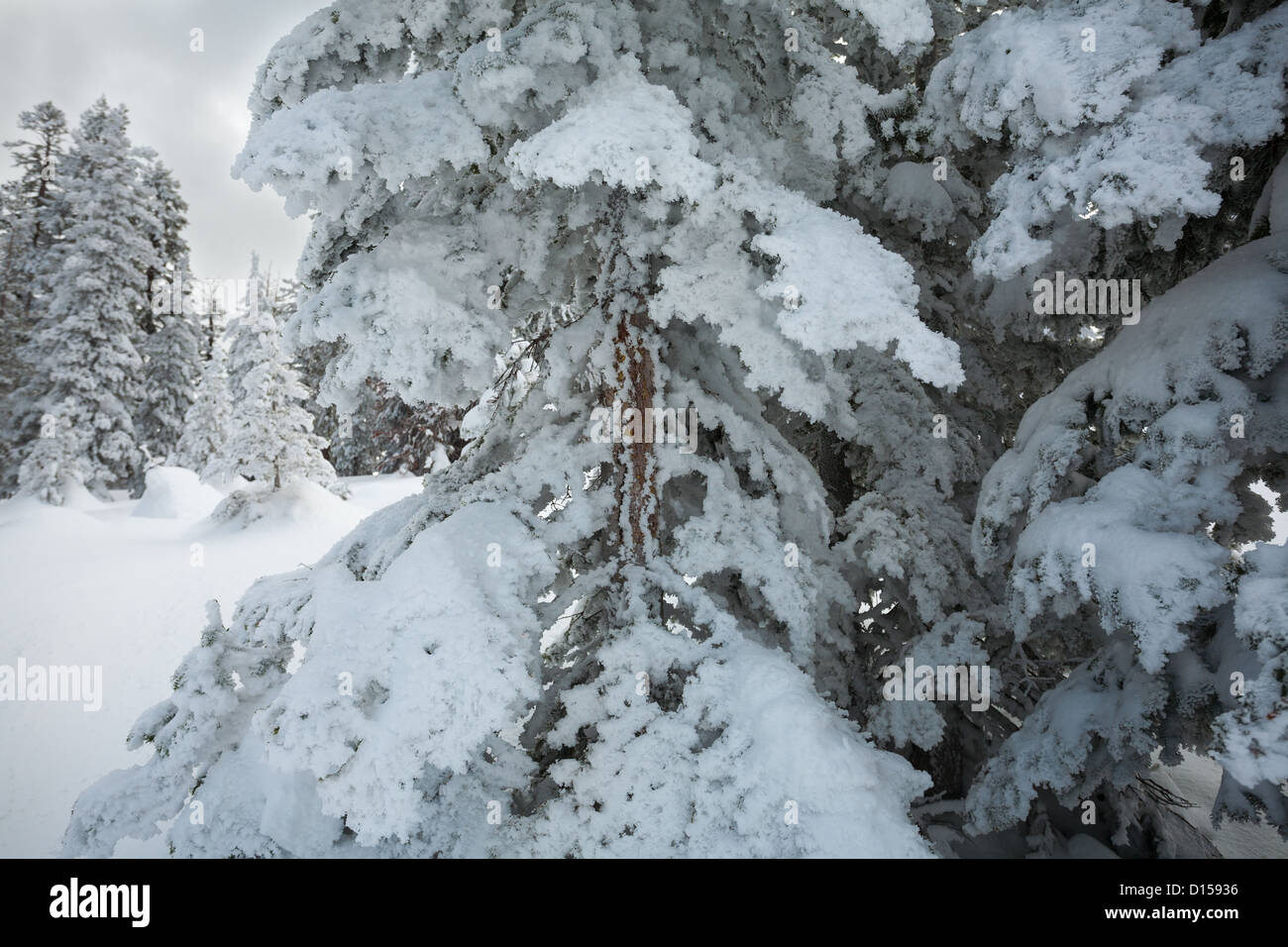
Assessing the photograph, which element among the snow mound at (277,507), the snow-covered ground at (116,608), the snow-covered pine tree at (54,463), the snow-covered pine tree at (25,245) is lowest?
the snow-covered ground at (116,608)

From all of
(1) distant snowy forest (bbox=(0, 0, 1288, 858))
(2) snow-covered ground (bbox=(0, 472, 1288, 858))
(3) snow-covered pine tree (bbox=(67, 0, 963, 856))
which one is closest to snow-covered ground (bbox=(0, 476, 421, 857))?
(2) snow-covered ground (bbox=(0, 472, 1288, 858))

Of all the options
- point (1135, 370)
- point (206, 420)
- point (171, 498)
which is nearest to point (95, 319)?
point (206, 420)

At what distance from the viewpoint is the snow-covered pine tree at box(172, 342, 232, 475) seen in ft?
84.4

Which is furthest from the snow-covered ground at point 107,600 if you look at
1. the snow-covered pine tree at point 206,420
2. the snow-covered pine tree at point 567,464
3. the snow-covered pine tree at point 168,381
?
the snow-covered pine tree at point 168,381

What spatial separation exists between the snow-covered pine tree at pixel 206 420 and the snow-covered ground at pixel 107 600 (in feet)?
15.1

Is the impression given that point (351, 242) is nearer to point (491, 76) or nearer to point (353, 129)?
point (353, 129)

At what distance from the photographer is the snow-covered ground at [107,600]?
9008 millimetres

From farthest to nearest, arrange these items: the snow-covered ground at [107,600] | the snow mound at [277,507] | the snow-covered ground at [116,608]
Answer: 1. the snow mound at [277,507]
2. the snow-covered ground at [107,600]
3. the snow-covered ground at [116,608]

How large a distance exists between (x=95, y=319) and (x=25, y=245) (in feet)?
32.5

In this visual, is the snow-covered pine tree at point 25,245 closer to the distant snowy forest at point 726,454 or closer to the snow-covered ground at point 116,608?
the snow-covered ground at point 116,608

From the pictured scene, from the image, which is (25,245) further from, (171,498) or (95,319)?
(171,498)

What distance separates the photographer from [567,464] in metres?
3.61

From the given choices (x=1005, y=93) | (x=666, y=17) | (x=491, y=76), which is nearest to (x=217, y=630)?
(x=491, y=76)

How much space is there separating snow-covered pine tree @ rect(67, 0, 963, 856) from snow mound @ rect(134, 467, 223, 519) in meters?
20.8
